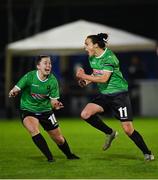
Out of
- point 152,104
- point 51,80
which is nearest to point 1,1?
point 152,104

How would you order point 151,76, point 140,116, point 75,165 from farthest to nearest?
point 151,76 → point 140,116 → point 75,165

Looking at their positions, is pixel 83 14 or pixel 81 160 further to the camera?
pixel 83 14

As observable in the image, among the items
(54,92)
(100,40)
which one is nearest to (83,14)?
(100,40)

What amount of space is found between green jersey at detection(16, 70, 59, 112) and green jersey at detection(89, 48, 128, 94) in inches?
27.0

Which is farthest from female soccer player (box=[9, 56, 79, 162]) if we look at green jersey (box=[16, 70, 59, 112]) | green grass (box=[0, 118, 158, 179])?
green grass (box=[0, 118, 158, 179])

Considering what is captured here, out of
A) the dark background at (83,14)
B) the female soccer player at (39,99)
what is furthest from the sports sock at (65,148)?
the dark background at (83,14)

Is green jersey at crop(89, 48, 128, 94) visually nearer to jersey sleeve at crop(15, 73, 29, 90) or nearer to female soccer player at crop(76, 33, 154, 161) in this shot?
female soccer player at crop(76, 33, 154, 161)

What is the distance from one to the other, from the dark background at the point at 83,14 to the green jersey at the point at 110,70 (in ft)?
64.8

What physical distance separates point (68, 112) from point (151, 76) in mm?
5564

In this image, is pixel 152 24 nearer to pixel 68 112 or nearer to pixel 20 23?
pixel 20 23

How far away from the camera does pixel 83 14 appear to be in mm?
33656

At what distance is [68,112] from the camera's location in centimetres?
2769

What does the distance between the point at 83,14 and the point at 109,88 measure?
2064 cm

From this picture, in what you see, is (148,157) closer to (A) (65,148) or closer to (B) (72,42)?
(A) (65,148)
